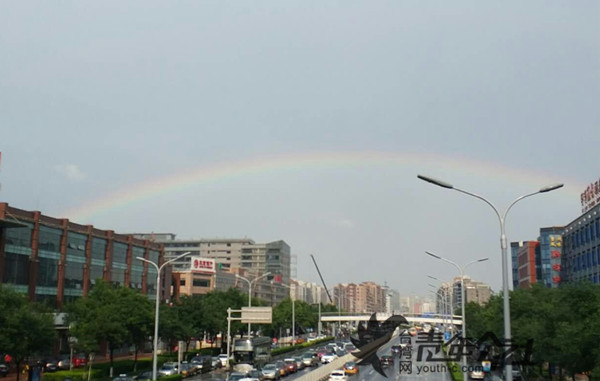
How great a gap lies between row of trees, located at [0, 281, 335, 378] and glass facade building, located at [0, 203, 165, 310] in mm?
8647

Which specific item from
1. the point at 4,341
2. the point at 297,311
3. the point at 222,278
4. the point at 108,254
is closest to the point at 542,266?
the point at 297,311

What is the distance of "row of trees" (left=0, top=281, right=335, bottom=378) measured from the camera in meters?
44.3

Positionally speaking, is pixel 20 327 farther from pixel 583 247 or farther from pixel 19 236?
pixel 583 247

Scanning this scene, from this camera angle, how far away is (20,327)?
44.1 meters

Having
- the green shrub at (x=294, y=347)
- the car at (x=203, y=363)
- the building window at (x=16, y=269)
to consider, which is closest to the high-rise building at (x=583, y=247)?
the green shrub at (x=294, y=347)

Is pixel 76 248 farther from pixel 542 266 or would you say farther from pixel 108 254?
pixel 542 266

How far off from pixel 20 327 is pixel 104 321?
1011cm

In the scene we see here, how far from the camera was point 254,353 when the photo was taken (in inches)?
2709

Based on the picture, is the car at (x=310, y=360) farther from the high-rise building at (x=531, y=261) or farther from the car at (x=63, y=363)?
the high-rise building at (x=531, y=261)

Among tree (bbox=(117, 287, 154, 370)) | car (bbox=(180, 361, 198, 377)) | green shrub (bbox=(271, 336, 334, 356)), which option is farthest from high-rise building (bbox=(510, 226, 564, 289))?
tree (bbox=(117, 287, 154, 370))

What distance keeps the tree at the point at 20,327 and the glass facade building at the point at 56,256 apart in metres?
15.0

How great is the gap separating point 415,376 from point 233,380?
22.2 meters

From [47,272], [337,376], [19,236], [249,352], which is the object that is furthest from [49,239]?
[337,376]

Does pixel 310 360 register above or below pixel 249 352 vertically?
below
